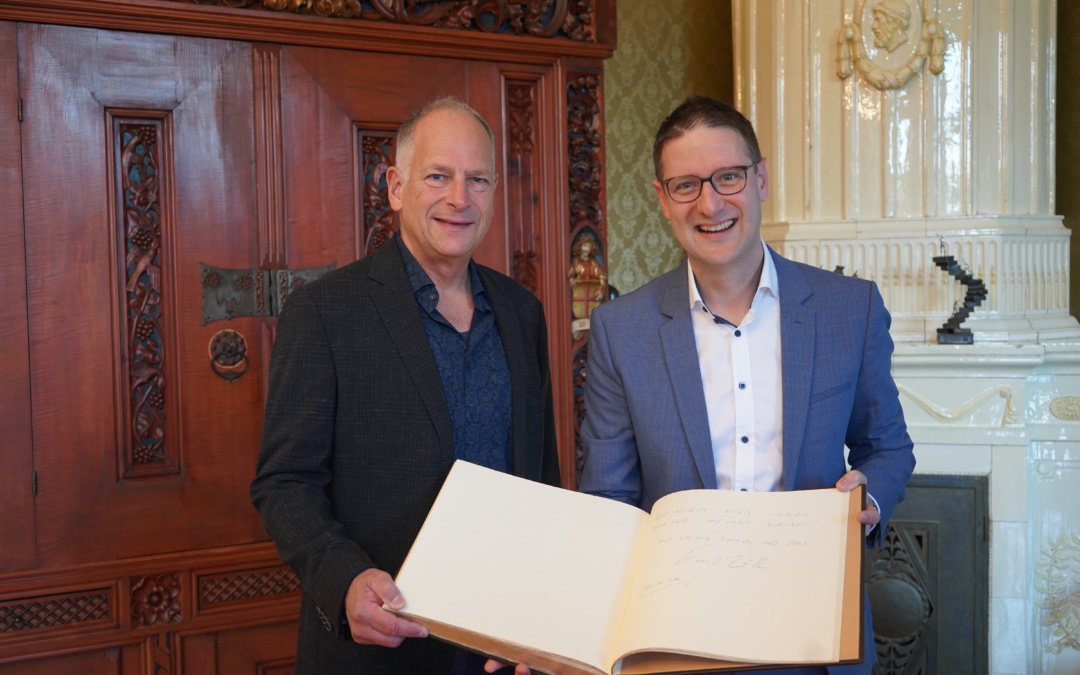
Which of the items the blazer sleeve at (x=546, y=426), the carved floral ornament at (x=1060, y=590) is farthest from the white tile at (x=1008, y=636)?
the blazer sleeve at (x=546, y=426)

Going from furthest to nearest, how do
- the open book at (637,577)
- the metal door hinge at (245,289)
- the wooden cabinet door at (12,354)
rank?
the metal door hinge at (245,289), the wooden cabinet door at (12,354), the open book at (637,577)

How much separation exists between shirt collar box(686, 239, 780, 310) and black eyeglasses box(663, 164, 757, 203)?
133 millimetres

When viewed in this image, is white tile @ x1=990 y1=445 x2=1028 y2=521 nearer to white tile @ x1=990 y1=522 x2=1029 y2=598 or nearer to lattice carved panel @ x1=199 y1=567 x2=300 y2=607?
white tile @ x1=990 y1=522 x2=1029 y2=598

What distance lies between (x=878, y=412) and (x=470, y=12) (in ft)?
6.05

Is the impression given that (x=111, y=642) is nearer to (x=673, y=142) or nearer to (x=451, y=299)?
(x=451, y=299)

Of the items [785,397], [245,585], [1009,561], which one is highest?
[785,397]

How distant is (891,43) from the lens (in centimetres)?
367

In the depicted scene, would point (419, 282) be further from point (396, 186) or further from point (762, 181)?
point (762, 181)

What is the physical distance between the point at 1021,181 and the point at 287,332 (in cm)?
310

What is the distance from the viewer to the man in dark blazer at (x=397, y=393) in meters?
1.77

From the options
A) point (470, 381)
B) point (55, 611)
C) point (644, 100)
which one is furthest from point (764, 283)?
point (644, 100)

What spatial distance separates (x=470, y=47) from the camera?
2.93m

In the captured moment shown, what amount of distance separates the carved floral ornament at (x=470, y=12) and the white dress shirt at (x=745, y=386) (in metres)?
1.47

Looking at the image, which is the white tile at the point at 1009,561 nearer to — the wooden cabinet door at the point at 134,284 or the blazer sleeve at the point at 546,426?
the blazer sleeve at the point at 546,426
